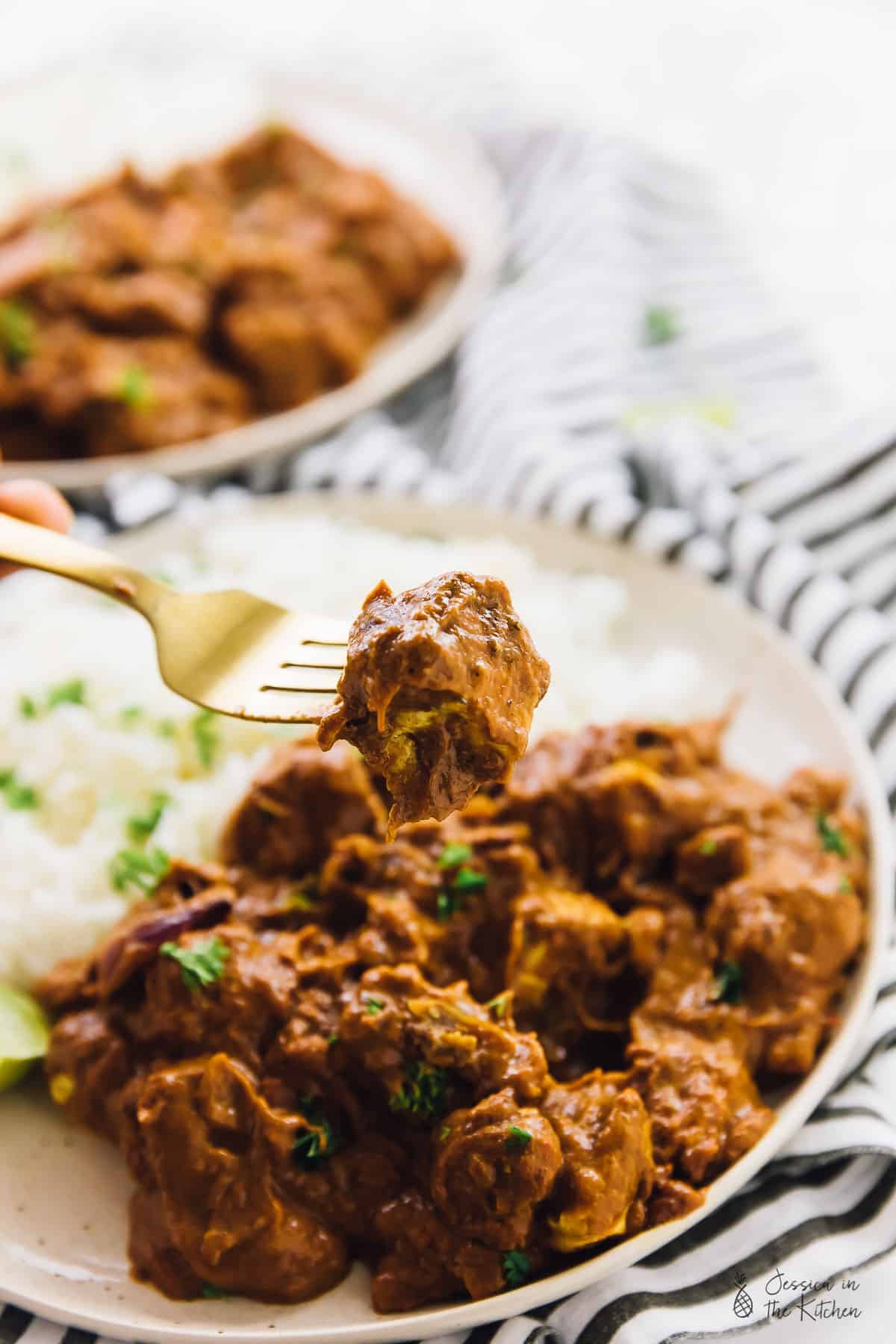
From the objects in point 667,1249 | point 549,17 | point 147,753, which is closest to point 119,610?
point 147,753

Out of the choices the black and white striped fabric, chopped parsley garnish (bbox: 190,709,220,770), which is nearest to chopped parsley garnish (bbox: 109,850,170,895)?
chopped parsley garnish (bbox: 190,709,220,770)

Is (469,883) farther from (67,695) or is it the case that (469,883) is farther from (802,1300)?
(67,695)

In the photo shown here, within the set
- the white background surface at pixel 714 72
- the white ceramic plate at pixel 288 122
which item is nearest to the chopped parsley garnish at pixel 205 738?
the white ceramic plate at pixel 288 122

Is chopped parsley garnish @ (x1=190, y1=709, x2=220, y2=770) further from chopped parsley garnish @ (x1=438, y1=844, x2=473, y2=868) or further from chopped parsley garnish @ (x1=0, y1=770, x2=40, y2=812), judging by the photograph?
chopped parsley garnish @ (x1=438, y1=844, x2=473, y2=868)

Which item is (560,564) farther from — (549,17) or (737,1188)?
(549,17)

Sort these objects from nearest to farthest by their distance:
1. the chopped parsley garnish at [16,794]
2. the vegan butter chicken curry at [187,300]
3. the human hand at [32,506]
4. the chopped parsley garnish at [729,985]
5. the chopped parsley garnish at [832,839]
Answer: the chopped parsley garnish at [729,985] → the chopped parsley garnish at [832,839] → the human hand at [32,506] → the chopped parsley garnish at [16,794] → the vegan butter chicken curry at [187,300]

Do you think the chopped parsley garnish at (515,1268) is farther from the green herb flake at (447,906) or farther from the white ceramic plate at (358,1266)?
the green herb flake at (447,906)
